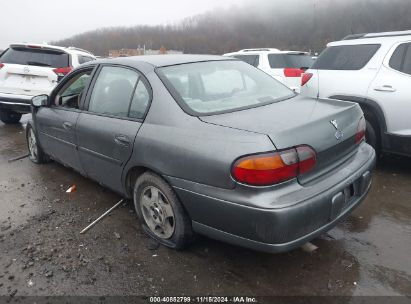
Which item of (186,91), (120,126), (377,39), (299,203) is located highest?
(377,39)

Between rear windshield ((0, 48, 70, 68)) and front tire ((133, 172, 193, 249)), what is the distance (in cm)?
552

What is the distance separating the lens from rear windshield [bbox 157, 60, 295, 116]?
2.92m

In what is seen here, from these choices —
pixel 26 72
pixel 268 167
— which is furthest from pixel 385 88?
pixel 26 72

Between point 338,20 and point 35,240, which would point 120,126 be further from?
point 338,20

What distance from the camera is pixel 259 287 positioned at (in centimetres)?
259

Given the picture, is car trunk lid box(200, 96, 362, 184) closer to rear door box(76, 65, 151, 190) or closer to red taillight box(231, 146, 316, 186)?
red taillight box(231, 146, 316, 186)

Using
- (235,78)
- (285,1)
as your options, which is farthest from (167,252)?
(285,1)

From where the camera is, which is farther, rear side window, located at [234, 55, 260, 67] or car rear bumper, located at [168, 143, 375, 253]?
rear side window, located at [234, 55, 260, 67]

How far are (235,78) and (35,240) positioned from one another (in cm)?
231

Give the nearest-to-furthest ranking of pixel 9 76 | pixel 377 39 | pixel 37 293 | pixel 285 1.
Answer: pixel 37 293 → pixel 377 39 → pixel 9 76 → pixel 285 1

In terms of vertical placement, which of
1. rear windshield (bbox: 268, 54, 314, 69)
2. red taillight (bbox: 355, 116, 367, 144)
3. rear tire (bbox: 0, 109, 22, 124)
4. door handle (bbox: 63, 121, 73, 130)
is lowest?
rear tire (bbox: 0, 109, 22, 124)

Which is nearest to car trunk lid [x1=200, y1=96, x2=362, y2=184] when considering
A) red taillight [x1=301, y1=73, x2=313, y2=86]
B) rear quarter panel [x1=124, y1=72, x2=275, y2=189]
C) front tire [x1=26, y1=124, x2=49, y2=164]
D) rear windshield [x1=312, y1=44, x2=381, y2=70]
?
rear quarter panel [x1=124, y1=72, x2=275, y2=189]

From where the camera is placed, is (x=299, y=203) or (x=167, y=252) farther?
(x=167, y=252)

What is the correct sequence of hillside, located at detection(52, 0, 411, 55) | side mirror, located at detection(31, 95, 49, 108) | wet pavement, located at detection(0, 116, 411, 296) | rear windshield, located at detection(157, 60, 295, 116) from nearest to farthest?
wet pavement, located at detection(0, 116, 411, 296), rear windshield, located at detection(157, 60, 295, 116), side mirror, located at detection(31, 95, 49, 108), hillside, located at detection(52, 0, 411, 55)
